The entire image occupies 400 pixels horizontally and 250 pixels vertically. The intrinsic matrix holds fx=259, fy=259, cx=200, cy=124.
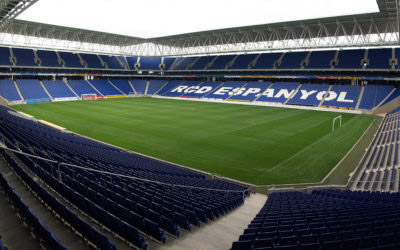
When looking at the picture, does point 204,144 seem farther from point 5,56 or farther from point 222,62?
point 5,56

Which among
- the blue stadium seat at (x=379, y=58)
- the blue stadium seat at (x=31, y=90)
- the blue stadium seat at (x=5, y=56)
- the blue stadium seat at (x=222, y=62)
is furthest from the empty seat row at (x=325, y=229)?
the blue stadium seat at (x=5, y=56)

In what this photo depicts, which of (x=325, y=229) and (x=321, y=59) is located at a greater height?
(x=321, y=59)

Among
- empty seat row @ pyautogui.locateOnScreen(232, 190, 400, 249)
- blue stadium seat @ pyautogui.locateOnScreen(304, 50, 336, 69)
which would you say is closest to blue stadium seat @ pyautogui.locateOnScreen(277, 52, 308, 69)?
blue stadium seat @ pyautogui.locateOnScreen(304, 50, 336, 69)

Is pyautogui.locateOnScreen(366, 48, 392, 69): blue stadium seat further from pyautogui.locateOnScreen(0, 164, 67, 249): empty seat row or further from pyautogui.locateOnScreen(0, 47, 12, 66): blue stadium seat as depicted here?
pyautogui.locateOnScreen(0, 47, 12, 66): blue stadium seat

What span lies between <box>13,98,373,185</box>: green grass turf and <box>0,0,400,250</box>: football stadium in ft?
0.54

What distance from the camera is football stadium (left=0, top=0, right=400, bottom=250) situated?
5.74 m

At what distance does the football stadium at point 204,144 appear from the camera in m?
5.74

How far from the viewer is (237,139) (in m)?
23.3

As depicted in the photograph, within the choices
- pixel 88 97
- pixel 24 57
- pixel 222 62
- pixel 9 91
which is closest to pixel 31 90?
pixel 9 91

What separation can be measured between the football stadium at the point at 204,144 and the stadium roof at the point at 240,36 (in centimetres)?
42

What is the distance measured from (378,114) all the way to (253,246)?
1669 inches

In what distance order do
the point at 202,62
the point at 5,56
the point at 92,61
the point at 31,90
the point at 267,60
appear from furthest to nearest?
the point at 202,62 < the point at 92,61 < the point at 267,60 < the point at 5,56 < the point at 31,90

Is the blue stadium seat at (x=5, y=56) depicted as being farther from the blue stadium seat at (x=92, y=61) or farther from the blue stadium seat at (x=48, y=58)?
the blue stadium seat at (x=92, y=61)

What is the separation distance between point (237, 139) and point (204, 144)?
340cm
